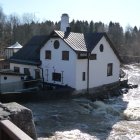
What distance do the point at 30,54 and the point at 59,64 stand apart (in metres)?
5.12

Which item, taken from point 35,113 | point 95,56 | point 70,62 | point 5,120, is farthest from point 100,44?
point 5,120

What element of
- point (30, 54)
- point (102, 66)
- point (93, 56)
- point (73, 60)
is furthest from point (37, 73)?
point (102, 66)

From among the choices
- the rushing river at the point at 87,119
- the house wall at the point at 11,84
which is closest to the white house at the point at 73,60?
the house wall at the point at 11,84

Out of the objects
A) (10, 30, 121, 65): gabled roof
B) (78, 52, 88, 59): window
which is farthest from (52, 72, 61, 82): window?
(78, 52, 88, 59): window

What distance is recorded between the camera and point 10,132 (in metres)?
2.39

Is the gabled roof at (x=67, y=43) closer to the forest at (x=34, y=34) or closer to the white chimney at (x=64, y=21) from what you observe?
the white chimney at (x=64, y=21)

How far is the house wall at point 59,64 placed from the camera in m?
25.4

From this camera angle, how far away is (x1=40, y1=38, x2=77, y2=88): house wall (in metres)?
25.4

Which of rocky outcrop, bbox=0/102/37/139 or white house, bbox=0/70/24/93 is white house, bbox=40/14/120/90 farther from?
rocky outcrop, bbox=0/102/37/139

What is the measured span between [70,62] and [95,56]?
3107 mm

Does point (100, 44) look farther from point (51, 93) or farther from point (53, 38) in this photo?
point (51, 93)

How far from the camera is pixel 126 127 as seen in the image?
56.1 ft

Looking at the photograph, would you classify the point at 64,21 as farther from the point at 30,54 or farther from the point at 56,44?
the point at 56,44

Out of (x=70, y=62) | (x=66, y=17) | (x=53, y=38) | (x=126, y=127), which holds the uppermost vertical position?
(x=66, y=17)
